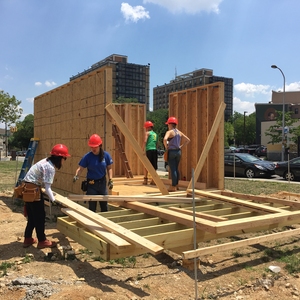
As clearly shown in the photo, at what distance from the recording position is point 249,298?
380 cm

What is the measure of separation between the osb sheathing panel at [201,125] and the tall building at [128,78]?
94.2 meters

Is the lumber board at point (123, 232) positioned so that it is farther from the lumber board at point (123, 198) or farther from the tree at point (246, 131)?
the tree at point (246, 131)

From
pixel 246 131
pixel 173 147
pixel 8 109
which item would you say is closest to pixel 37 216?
pixel 173 147

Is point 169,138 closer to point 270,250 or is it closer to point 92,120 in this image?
point 92,120

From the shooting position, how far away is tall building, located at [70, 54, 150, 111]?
105m

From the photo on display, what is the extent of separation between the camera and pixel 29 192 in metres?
5.27

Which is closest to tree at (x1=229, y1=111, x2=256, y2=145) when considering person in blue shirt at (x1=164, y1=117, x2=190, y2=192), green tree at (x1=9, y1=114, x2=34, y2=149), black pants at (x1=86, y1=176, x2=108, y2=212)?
green tree at (x1=9, y1=114, x2=34, y2=149)

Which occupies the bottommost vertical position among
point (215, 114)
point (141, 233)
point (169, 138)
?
point (141, 233)

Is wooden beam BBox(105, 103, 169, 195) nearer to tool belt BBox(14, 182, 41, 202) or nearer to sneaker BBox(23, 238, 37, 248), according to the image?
tool belt BBox(14, 182, 41, 202)

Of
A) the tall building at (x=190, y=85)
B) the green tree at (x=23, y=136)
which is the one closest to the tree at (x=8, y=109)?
the green tree at (x=23, y=136)

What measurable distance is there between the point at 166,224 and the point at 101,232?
1.18 m

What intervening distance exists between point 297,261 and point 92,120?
16.3 feet

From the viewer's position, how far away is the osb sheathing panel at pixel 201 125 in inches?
341

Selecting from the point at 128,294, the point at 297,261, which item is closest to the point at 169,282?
the point at 128,294
